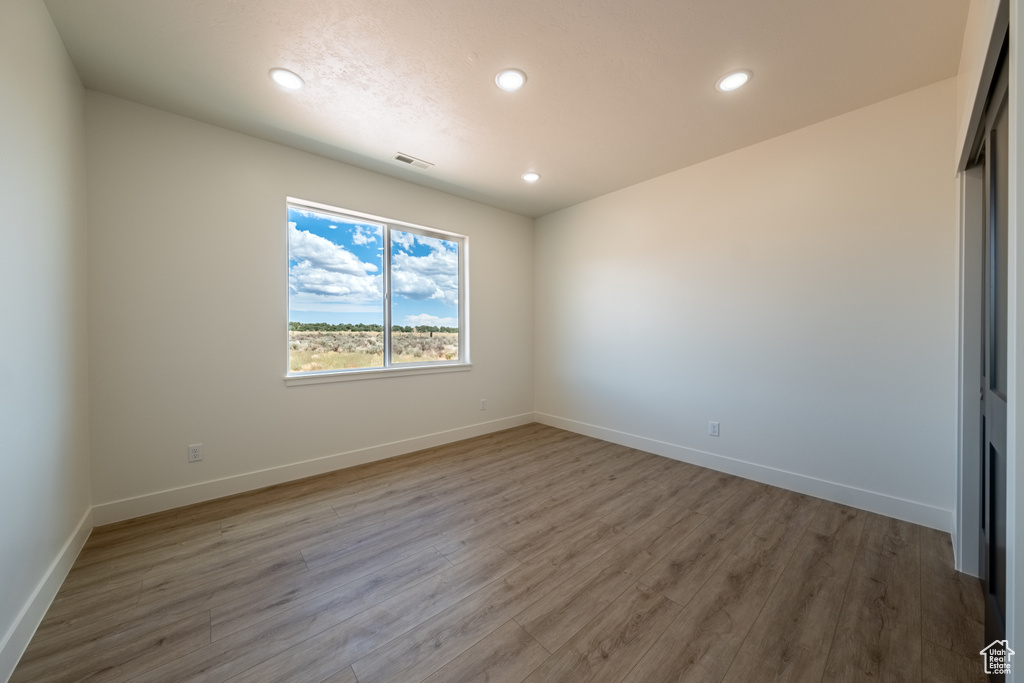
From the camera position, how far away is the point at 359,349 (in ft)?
11.5

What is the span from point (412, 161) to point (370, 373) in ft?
6.51

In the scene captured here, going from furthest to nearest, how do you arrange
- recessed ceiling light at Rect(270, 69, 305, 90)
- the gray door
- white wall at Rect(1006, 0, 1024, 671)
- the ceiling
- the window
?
the window < recessed ceiling light at Rect(270, 69, 305, 90) < the ceiling < the gray door < white wall at Rect(1006, 0, 1024, 671)

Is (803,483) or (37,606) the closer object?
(37,606)

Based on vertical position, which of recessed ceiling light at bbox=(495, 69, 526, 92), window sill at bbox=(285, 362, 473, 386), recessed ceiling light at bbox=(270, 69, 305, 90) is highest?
recessed ceiling light at bbox=(495, 69, 526, 92)

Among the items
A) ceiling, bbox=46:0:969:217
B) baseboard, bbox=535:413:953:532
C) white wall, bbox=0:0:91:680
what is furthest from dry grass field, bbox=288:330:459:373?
baseboard, bbox=535:413:953:532

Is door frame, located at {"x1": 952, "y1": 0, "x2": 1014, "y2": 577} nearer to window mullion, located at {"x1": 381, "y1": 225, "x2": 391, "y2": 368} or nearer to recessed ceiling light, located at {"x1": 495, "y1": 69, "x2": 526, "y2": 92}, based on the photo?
recessed ceiling light, located at {"x1": 495, "y1": 69, "x2": 526, "y2": 92}

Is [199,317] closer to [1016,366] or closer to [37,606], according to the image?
[37,606]

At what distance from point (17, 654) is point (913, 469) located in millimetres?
4565

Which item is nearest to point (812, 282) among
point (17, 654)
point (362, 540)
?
point (362, 540)

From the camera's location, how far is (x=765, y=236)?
2887 millimetres

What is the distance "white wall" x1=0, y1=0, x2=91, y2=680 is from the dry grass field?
1238 mm

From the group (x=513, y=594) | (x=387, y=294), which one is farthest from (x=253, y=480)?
(x=513, y=594)

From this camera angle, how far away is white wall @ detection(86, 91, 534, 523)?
2316mm

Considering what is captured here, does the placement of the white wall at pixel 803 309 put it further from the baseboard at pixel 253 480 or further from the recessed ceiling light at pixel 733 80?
the baseboard at pixel 253 480
